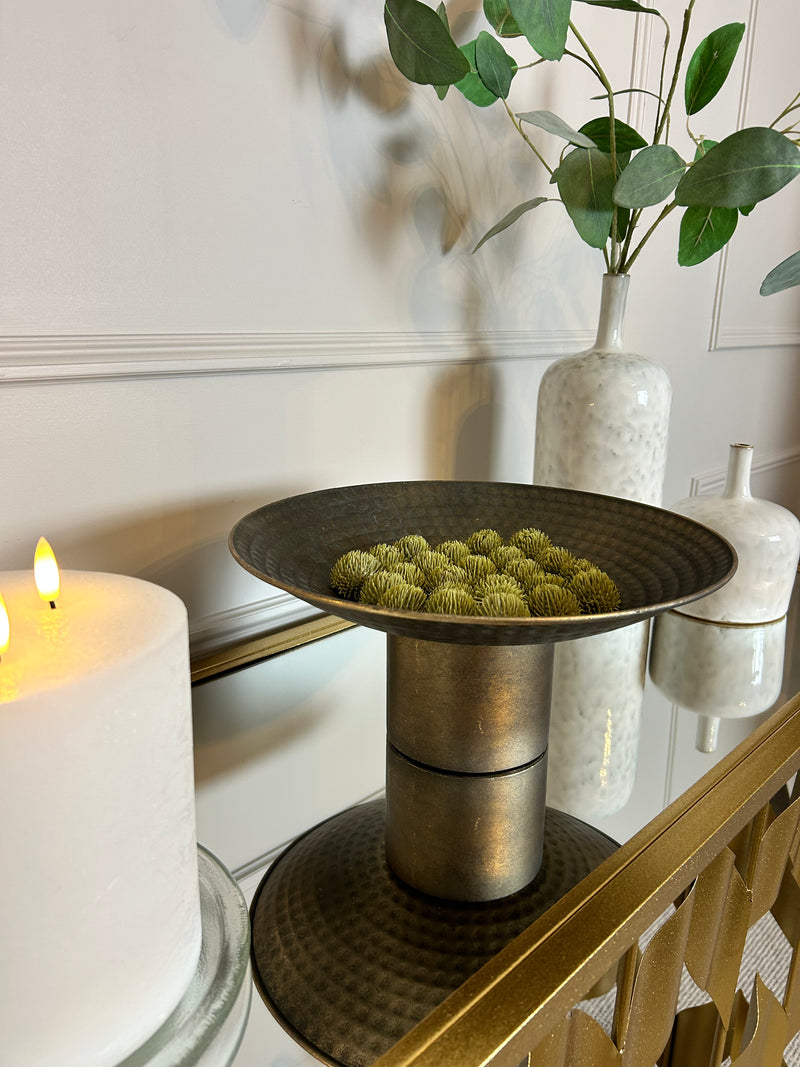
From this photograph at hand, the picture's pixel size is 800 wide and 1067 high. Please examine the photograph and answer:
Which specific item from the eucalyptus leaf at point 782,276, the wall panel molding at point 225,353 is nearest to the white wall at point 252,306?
the wall panel molding at point 225,353

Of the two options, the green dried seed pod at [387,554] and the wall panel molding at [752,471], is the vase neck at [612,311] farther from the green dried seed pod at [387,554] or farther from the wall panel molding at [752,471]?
the wall panel molding at [752,471]

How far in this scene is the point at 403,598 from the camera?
37 centimetres

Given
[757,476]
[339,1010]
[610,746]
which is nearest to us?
[339,1010]

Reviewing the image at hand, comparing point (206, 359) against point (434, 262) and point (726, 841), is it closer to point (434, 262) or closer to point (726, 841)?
point (434, 262)

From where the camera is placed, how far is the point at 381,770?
578 mm

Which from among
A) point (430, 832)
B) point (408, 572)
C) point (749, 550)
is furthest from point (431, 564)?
point (749, 550)

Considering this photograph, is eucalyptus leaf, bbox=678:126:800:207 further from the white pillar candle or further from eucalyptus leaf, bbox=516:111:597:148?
the white pillar candle

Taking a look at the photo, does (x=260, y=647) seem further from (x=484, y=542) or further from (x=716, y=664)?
(x=716, y=664)

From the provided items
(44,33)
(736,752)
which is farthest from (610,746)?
(44,33)

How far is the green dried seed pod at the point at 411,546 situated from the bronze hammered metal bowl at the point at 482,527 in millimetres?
34

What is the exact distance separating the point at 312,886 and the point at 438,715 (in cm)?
11

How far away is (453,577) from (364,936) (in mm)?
175

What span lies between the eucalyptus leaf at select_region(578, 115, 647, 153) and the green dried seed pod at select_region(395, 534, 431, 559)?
1.13 feet

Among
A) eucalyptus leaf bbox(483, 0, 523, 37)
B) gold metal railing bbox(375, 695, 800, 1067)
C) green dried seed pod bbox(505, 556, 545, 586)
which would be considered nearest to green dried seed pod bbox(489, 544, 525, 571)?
green dried seed pod bbox(505, 556, 545, 586)
